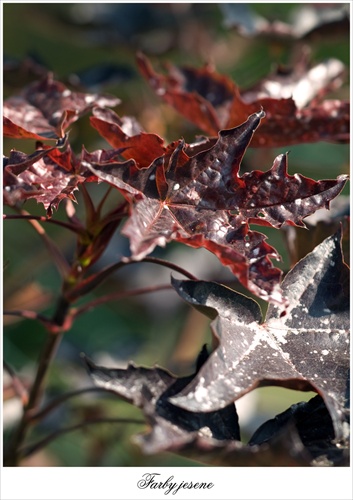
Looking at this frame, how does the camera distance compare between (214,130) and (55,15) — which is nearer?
(214,130)

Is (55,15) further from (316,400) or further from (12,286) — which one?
(316,400)

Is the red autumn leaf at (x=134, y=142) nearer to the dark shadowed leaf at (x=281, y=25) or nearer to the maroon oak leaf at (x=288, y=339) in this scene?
the maroon oak leaf at (x=288, y=339)

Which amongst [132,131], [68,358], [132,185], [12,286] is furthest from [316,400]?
[68,358]

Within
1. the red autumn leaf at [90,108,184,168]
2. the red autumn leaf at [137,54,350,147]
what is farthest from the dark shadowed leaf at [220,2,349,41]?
the red autumn leaf at [90,108,184,168]

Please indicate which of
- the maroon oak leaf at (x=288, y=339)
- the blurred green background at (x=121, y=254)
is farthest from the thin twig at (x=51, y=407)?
the blurred green background at (x=121, y=254)

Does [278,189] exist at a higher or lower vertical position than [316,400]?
higher

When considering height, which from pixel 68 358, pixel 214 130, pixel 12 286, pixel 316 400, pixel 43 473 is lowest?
pixel 68 358

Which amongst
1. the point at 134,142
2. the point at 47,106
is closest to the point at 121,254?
the point at 47,106

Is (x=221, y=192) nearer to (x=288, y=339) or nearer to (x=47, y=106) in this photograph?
(x=288, y=339)
